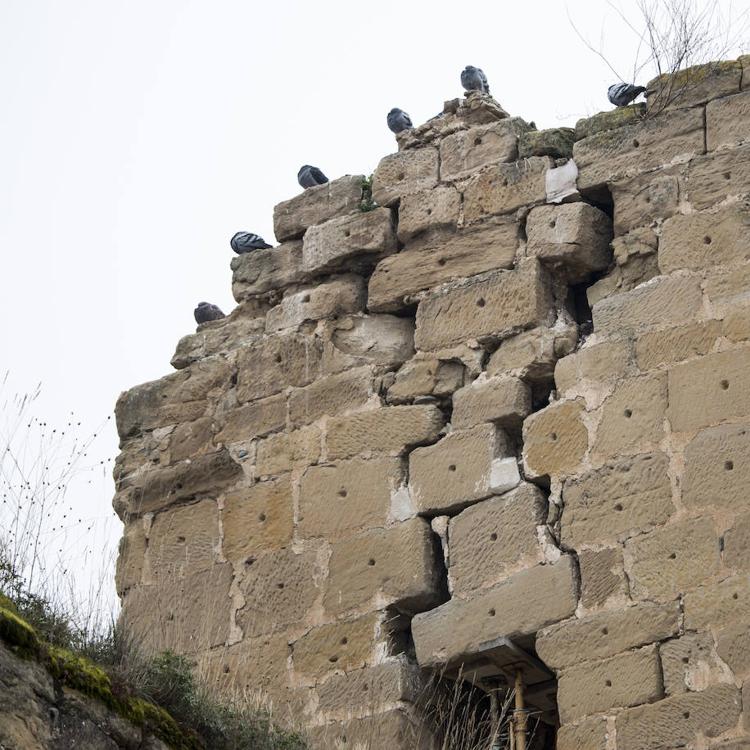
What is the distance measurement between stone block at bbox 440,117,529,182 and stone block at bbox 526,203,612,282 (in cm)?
49

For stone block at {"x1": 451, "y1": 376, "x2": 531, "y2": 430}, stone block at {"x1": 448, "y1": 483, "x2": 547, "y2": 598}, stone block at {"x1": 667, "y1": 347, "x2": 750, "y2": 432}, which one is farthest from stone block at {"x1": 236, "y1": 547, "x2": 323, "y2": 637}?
stone block at {"x1": 667, "y1": 347, "x2": 750, "y2": 432}

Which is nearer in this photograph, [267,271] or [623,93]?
[623,93]

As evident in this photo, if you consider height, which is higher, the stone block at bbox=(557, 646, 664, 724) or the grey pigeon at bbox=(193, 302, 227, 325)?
the grey pigeon at bbox=(193, 302, 227, 325)

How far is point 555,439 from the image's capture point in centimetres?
764

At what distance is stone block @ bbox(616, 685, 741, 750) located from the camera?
663 centimetres

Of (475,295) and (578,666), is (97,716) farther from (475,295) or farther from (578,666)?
(475,295)

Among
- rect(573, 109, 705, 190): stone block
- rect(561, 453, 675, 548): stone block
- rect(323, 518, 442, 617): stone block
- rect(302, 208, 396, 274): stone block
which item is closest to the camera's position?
rect(561, 453, 675, 548): stone block

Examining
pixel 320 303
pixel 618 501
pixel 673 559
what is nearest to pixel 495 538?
pixel 618 501

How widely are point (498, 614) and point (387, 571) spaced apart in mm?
652

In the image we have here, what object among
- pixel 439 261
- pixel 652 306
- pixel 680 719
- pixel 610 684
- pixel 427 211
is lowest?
pixel 680 719

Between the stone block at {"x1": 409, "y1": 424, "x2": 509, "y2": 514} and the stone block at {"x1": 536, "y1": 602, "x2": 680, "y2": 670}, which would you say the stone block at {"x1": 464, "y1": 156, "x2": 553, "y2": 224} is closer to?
the stone block at {"x1": 409, "y1": 424, "x2": 509, "y2": 514}

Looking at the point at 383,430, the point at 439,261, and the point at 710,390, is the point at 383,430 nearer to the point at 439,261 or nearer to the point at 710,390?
the point at 439,261

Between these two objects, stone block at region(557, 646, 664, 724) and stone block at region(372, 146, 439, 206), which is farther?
stone block at region(372, 146, 439, 206)

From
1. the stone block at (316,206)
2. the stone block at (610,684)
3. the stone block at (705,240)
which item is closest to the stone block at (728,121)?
the stone block at (705,240)
